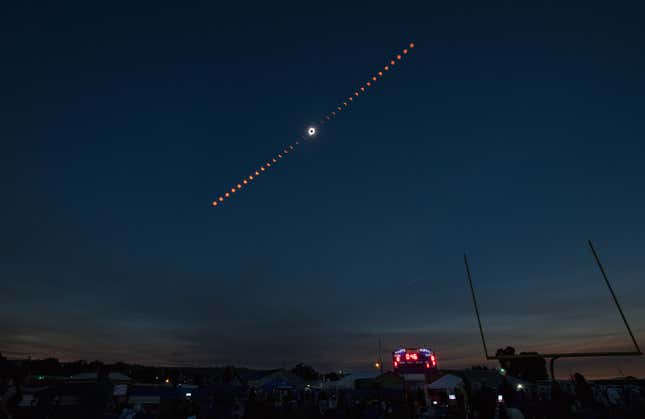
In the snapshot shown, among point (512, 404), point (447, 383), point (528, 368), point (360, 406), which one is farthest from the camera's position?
point (528, 368)

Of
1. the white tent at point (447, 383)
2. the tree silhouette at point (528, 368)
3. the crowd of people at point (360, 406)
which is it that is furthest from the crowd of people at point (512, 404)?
the tree silhouette at point (528, 368)

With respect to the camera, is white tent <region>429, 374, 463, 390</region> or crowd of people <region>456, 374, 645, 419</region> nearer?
crowd of people <region>456, 374, 645, 419</region>

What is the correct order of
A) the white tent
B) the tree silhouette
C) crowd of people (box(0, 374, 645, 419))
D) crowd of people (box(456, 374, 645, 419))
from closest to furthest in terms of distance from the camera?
crowd of people (box(456, 374, 645, 419)), crowd of people (box(0, 374, 645, 419)), the white tent, the tree silhouette

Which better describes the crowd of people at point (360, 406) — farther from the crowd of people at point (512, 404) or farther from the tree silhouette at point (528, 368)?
the tree silhouette at point (528, 368)

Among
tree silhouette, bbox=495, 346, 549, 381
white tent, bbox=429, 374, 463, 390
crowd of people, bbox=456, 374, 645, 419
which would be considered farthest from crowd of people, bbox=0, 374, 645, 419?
tree silhouette, bbox=495, 346, 549, 381

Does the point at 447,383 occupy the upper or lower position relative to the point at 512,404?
lower

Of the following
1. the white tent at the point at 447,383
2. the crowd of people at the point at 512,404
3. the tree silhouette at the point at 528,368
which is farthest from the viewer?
the tree silhouette at the point at 528,368

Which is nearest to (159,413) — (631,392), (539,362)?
(631,392)

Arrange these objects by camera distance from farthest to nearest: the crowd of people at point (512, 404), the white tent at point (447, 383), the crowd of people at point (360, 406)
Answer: the white tent at point (447, 383) < the crowd of people at point (360, 406) < the crowd of people at point (512, 404)

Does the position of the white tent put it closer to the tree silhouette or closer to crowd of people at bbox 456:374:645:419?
crowd of people at bbox 456:374:645:419

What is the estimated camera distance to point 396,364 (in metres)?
36.7

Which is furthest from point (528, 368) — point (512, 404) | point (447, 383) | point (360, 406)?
point (512, 404)

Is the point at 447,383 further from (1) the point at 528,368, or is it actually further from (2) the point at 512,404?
(1) the point at 528,368

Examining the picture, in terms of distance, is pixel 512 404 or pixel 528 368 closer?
pixel 512 404
